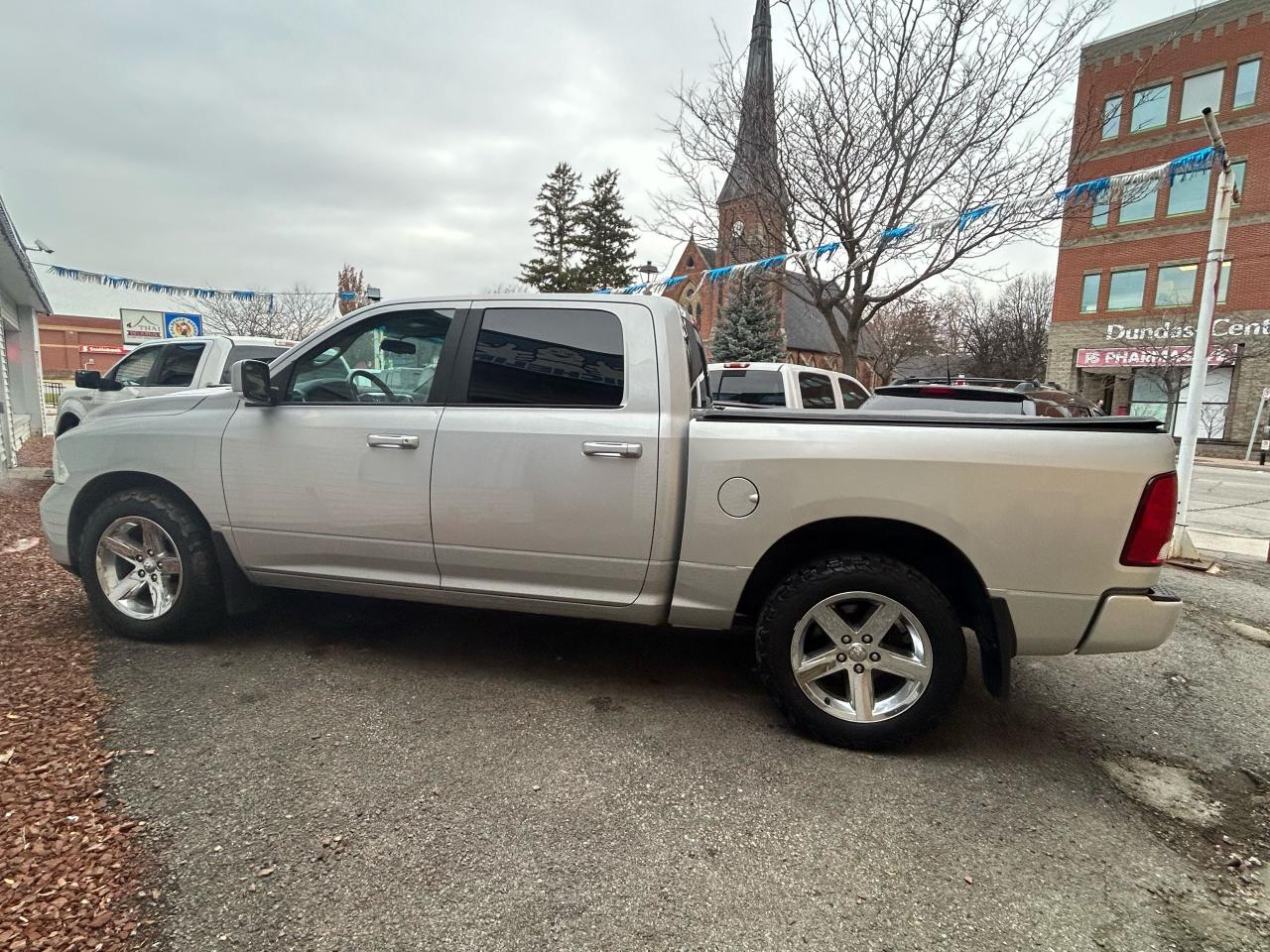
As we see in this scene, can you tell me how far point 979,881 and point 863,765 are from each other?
2.23 ft

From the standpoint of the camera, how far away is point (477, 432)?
3.32 m

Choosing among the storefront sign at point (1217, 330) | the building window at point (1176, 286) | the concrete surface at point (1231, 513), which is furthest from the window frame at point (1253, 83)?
the concrete surface at point (1231, 513)

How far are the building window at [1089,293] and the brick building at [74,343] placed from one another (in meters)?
58.7

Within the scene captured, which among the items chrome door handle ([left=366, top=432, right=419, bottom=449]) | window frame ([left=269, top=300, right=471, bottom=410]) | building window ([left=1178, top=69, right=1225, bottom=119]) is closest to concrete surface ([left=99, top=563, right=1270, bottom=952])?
chrome door handle ([left=366, top=432, right=419, bottom=449])

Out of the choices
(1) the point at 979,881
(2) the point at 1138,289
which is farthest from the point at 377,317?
(2) the point at 1138,289

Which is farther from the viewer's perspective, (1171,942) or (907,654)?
(907,654)

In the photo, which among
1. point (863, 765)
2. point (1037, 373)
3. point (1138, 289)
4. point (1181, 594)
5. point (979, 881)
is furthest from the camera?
point (1037, 373)

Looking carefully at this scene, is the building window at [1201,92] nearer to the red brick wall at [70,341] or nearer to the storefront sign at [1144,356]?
the storefront sign at [1144,356]

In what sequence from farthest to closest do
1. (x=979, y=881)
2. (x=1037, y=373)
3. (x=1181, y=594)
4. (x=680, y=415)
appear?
(x=1037, y=373)
(x=1181, y=594)
(x=680, y=415)
(x=979, y=881)

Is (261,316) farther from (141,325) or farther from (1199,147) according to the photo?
(1199,147)

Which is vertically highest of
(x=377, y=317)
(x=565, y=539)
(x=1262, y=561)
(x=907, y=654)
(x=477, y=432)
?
(x=377, y=317)

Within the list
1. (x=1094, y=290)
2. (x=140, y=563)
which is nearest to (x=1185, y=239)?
(x=1094, y=290)

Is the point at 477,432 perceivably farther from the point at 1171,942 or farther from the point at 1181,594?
the point at 1181,594

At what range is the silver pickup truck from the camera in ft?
9.01
